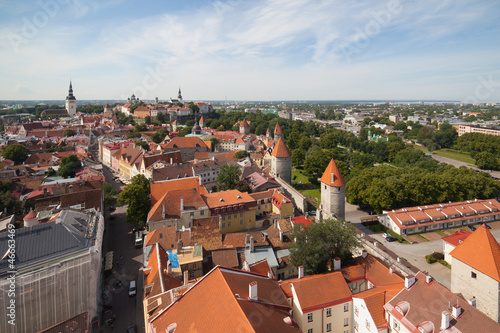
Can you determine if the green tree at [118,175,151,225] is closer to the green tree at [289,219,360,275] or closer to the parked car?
the parked car

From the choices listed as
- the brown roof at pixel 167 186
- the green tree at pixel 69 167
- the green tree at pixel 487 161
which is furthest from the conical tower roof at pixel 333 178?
the green tree at pixel 487 161

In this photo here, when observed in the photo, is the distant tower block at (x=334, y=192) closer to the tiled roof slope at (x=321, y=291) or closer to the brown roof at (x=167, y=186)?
the brown roof at (x=167, y=186)

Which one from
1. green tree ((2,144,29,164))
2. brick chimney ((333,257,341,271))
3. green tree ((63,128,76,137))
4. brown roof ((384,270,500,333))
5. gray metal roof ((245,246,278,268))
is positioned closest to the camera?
brown roof ((384,270,500,333))

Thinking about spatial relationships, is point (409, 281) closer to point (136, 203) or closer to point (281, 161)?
point (136, 203)

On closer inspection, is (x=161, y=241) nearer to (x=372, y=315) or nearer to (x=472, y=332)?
(x=372, y=315)

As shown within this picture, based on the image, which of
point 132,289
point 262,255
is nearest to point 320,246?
point 262,255

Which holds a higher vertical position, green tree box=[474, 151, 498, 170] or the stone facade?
green tree box=[474, 151, 498, 170]

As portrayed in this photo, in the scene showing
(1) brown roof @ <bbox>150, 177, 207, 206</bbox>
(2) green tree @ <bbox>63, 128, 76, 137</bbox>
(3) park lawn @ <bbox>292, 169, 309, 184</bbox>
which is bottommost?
(3) park lawn @ <bbox>292, 169, 309, 184</bbox>

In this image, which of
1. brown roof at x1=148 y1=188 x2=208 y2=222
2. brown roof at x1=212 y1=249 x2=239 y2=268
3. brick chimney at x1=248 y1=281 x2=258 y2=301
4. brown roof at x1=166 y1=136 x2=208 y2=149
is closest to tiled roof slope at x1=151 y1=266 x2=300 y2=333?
brick chimney at x1=248 y1=281 x2=258 y2=301

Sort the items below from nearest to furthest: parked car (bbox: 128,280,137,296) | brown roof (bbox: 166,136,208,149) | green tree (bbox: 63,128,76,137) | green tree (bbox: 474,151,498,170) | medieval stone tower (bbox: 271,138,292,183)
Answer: parked car (bbox: 128,280,137,296) → medieval stone tower (bbox: 271,138,292,183) → brown roof (bbox: 166,136,208,149) → green tree (bbox: 474,151,498,170) → green tree (bbox: 63,128,76,137)
